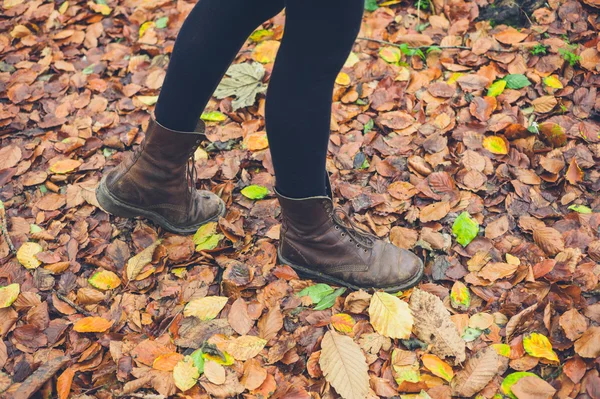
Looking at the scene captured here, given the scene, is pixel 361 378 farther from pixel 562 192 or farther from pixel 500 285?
pixel 562 192

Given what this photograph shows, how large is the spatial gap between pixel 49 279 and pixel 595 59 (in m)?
2.42

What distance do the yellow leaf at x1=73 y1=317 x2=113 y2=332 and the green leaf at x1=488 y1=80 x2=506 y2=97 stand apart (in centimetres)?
180

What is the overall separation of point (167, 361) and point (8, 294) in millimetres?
636

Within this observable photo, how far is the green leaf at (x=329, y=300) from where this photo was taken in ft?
5.28

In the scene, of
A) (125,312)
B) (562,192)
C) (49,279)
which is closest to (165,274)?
(125,312)

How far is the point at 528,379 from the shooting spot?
4.48 feet

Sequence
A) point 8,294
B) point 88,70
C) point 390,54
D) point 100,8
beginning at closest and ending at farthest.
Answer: point 8,294
point 390,54
point 88,70
point 100,8

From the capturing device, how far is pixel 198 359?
4.81 feet

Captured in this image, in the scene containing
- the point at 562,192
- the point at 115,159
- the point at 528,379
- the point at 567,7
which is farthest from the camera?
the point at 567,7

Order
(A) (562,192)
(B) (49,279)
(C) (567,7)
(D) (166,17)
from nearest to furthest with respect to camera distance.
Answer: (B) (49,279) < (A) (562,192) < (C) (567,7) < (D) (166,17)

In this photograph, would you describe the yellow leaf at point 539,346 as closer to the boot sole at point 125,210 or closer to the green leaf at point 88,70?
the boot sole at point 125,210

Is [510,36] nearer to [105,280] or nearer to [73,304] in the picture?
[105,280]

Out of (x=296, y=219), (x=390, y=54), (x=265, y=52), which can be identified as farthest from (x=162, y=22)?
(x=296, y=219)

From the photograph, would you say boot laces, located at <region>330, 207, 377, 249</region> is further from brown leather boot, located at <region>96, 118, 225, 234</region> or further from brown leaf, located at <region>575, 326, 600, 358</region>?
brown leaf, located at <region>575, 326, 600, 358</region>
